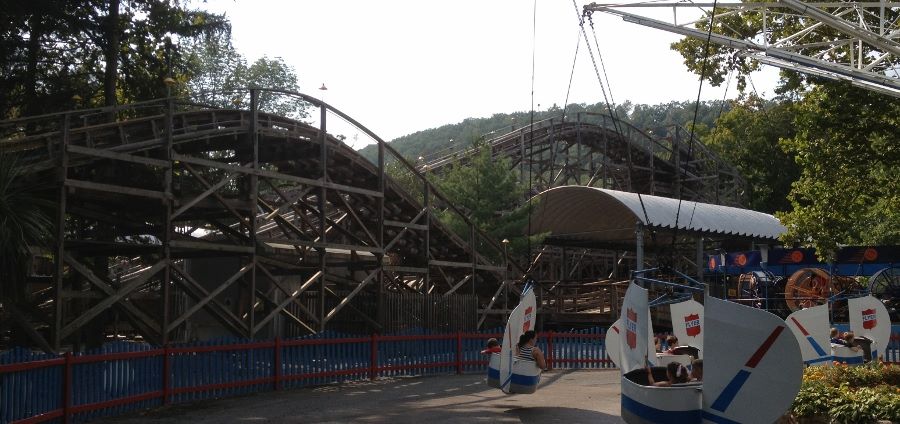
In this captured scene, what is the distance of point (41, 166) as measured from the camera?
17.1 metres

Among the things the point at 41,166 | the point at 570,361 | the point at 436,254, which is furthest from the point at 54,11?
the point at 570,361

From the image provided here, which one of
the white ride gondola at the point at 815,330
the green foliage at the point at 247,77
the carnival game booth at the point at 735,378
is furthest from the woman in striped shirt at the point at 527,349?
the green foliage at the point at 247,77

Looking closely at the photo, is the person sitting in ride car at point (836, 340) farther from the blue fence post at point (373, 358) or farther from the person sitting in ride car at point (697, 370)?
the blue fence post at point (373, 358)

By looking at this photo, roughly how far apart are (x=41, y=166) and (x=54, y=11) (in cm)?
680

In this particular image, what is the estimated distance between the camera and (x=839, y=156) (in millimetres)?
23141

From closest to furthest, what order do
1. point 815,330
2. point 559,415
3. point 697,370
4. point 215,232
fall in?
point 697,370
point 559,415
point 815,330
point 215,232

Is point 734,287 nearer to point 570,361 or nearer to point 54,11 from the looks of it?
point 570,361

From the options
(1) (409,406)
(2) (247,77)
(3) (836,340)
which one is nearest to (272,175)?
(1) (409,406)

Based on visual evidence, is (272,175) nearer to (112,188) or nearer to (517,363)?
(112,188)

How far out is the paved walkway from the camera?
49.3 ft

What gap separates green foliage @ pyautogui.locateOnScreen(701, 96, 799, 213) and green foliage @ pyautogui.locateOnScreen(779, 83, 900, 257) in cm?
3813

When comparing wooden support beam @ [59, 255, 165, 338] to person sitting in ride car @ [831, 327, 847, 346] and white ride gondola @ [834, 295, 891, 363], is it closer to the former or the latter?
person sitting in ride car @ [831, 327, 847, 346]

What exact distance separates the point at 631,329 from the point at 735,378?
163 cm

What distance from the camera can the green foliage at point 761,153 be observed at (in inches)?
2490
